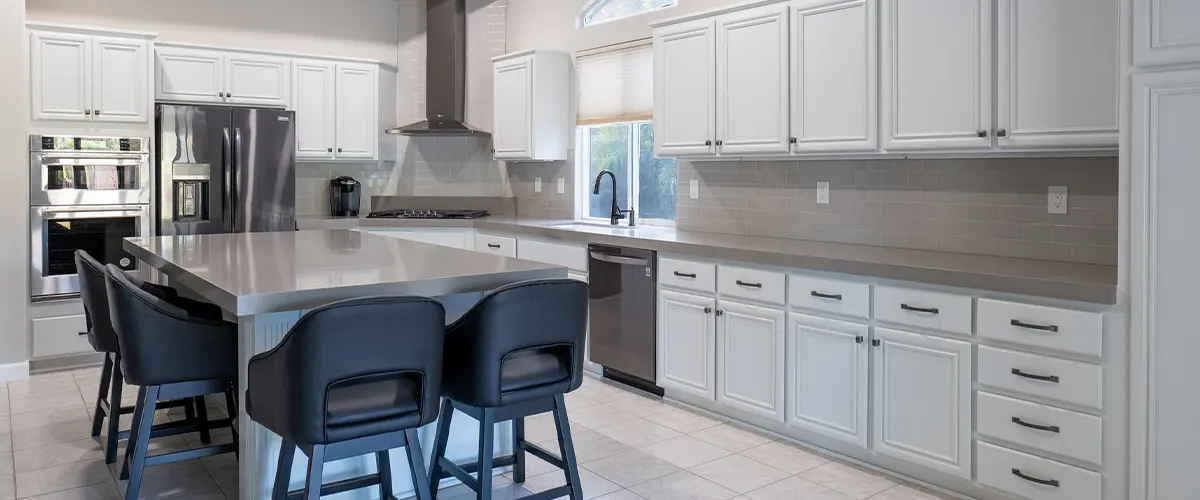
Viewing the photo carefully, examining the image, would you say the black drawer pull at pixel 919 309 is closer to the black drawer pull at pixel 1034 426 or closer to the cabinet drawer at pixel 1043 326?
the cabinet drawer at pixel 1043 326

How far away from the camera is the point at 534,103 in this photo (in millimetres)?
Result: 5996

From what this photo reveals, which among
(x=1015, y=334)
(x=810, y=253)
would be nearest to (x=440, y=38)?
(x=810, y=253)

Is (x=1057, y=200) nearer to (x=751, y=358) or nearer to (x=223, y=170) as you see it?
(x=751, y=358)

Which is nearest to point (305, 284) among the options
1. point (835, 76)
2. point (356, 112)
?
point (835, 76)

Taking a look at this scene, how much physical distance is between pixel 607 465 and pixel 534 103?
3.11 metres

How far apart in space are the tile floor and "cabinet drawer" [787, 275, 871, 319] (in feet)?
2.15

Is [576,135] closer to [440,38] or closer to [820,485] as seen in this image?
[440,38]

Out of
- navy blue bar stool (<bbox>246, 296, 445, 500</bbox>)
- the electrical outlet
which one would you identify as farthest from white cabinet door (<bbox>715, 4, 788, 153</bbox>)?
navy blue bar stool (<bbox>246, 296, 445, 500</bbox>)

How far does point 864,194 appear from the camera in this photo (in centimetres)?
423

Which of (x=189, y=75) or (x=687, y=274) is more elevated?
(x=189, y=75)

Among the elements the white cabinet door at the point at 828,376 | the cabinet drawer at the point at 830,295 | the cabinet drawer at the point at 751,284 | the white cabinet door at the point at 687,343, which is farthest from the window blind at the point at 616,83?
the white cabinet door at the point at 828,376

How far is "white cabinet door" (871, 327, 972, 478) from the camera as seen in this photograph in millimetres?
3156

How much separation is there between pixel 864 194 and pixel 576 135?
8.21 feet

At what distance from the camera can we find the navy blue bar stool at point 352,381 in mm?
2180
